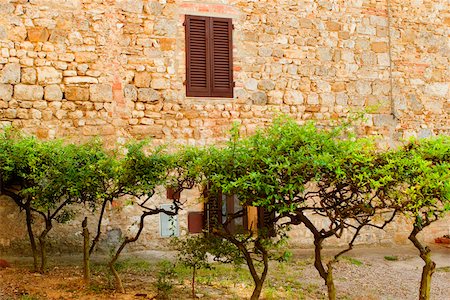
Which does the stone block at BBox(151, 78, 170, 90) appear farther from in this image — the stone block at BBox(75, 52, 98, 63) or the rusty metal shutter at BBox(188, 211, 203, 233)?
the rusty metal shutter at BBox(188, 211, 203, 233)

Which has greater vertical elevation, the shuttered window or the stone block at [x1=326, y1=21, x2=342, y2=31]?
the stone block at [x1=326, y1=21, x2=342, y2=31]

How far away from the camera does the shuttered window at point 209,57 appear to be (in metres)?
8.39

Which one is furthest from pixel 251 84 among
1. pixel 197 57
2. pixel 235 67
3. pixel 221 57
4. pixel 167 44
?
pixel 167 44

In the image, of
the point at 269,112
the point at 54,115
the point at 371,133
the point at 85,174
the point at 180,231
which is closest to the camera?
the point at 85,174

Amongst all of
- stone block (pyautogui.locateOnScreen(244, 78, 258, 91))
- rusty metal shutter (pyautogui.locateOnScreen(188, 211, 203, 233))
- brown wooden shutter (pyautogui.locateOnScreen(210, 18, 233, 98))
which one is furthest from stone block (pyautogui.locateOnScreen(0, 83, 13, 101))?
stone block (pyautogui.locateOnScreen(244, 78, 258, 91))

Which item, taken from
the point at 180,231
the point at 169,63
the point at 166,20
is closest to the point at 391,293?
the point at 180,231

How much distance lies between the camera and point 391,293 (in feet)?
22.2

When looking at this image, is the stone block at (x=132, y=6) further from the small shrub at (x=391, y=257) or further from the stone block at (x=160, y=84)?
the small shrub at (x=391, y=257)

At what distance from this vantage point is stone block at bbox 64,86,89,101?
25.5 feet

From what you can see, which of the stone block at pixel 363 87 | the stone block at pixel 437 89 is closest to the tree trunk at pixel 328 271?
the stone block at pixel 363 87

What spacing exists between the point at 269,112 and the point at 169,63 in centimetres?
192

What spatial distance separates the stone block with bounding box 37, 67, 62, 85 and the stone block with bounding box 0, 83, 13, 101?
0.43 m

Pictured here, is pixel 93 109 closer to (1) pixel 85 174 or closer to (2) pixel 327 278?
(1) pixel 85 174

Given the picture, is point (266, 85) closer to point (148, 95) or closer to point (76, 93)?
point (148, 95)
